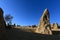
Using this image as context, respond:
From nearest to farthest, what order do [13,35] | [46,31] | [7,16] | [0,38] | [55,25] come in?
1. [0,38]
2. [13,35]
3. [46,31]
4. [55,25]
5. [7,16]

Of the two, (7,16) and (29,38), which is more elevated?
(7,16)

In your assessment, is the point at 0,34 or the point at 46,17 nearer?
the point at 0,34

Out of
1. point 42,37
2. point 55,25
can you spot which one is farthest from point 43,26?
point 42,37

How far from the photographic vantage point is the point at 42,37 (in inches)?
653

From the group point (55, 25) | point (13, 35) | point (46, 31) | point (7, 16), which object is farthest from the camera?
point (7, 16)

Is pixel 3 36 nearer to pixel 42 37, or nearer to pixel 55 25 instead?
pixel 42 37

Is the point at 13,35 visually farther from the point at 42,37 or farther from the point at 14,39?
the point at 42,37

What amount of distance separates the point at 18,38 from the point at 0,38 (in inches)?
63.7

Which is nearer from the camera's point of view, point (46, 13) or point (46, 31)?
point (46, 31)

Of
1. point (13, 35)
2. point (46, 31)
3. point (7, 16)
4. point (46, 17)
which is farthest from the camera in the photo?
point (7, 16)

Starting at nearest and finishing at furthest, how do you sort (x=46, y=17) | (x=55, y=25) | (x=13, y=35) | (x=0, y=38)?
(x=0, y=38), (x=13, y=35), (x=46, y=17), (x=55, y=25)

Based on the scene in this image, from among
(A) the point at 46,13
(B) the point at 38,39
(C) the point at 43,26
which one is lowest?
(B) the point at 38,39

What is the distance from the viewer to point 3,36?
15.3m

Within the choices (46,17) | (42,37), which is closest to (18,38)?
(42,37)
